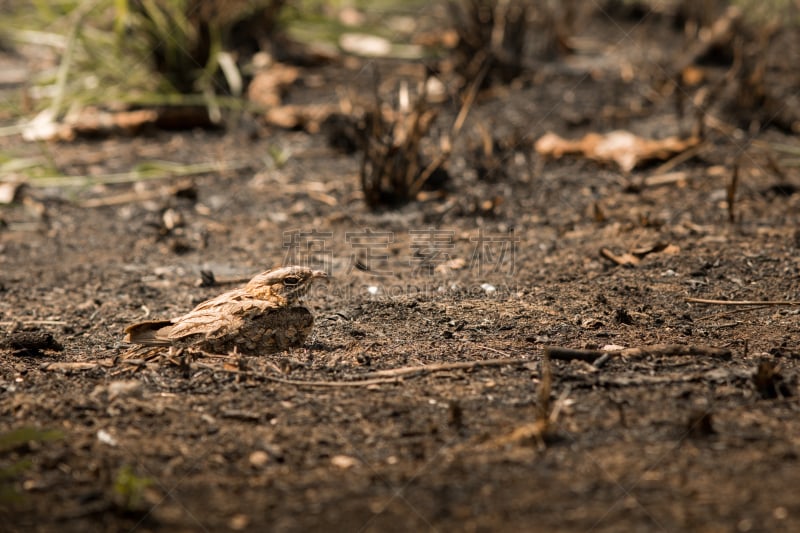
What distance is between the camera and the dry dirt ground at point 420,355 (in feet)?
7.66

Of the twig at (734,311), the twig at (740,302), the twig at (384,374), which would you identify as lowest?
the twig at (734,311)

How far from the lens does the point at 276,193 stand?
569cm

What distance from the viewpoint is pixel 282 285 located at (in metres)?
3.65

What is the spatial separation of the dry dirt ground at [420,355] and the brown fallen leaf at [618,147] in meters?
0.10

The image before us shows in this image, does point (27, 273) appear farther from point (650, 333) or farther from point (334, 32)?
point (334, 32)

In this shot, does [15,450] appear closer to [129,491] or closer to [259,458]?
[129,491]

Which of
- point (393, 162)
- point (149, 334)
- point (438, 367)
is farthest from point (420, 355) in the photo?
point (393, 162)

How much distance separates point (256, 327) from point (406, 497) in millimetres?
1350

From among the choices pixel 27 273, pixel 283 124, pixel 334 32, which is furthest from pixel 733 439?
pixel 334 32

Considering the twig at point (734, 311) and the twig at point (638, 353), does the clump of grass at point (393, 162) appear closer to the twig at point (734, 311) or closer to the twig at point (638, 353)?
the twig at point (734, 311)

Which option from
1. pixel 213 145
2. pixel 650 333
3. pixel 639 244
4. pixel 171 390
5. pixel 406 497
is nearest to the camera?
pixel 406 497

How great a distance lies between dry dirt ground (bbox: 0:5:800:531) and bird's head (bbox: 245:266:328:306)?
183 mm

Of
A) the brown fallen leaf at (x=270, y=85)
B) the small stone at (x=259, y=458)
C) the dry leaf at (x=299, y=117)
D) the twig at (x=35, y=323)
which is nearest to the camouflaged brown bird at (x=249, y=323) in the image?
the twig at (x=35, y=323)

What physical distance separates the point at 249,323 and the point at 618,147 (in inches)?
127
